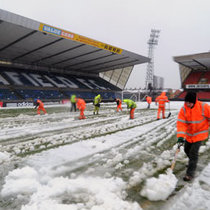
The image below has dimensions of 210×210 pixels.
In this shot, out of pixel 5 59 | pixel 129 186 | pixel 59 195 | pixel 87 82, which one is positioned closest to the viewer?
pixel 59 195

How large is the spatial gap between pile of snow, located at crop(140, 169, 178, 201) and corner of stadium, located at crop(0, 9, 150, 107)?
17298 millimetres

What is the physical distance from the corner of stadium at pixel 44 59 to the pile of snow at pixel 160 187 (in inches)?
681

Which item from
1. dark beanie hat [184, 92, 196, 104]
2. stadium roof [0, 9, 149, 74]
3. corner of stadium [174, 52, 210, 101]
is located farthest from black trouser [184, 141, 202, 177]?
corner of stadium [174, 52, 210, 101]

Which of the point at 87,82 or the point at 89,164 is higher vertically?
the point at 87,82

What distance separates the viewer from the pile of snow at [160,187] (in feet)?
7.66

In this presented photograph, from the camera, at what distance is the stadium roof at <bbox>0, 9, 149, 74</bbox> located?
16.6 m

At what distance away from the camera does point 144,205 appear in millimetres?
2164

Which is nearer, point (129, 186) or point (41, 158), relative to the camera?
point (129, 186)

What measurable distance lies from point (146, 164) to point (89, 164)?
1.12 metres

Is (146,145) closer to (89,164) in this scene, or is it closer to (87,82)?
(89,164)

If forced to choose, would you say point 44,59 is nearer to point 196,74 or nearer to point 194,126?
point 194,126

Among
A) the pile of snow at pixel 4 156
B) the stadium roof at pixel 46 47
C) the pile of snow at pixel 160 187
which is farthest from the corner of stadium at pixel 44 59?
the pile of snow at pixel 160 187

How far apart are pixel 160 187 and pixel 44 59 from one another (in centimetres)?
3065

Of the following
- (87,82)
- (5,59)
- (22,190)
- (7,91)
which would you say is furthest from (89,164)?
(87,82)
